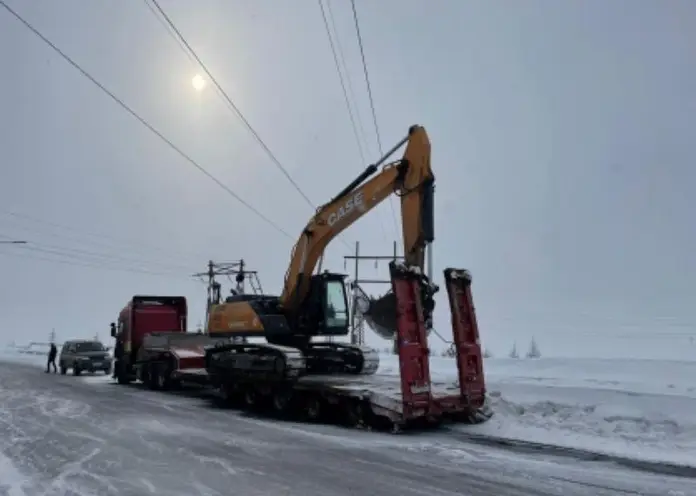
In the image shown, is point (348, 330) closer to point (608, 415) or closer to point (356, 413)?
point (356, 413)

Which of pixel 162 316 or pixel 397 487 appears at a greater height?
pixel 162 316

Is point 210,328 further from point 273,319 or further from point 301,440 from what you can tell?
point 301,440

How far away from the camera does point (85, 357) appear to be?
31641 mm

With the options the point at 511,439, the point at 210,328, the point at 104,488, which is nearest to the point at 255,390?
the point at 210,328

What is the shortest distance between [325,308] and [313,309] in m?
0.34

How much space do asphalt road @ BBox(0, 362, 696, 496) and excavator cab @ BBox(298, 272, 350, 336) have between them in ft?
11.1

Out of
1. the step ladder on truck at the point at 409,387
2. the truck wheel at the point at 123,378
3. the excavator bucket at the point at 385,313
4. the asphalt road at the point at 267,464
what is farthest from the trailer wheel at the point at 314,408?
the truck wheel at the point at 123,378

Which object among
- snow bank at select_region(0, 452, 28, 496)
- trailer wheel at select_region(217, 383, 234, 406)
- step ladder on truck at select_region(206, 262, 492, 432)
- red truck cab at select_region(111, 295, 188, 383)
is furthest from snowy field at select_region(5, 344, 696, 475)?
red truck cab at select_region(111, 295, 188, 383)

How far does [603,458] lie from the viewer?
9.74m

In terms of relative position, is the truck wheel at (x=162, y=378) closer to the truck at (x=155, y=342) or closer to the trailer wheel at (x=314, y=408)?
the truck at (x=155, y=342)

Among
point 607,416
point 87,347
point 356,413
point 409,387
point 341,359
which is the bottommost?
point 607,416

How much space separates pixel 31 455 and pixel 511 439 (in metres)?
7.91

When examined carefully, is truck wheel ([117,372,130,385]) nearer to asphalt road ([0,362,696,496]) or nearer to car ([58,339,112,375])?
car ([58,339,112,375])

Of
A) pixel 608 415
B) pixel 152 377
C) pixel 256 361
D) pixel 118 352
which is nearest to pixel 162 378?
pixel 152 377
